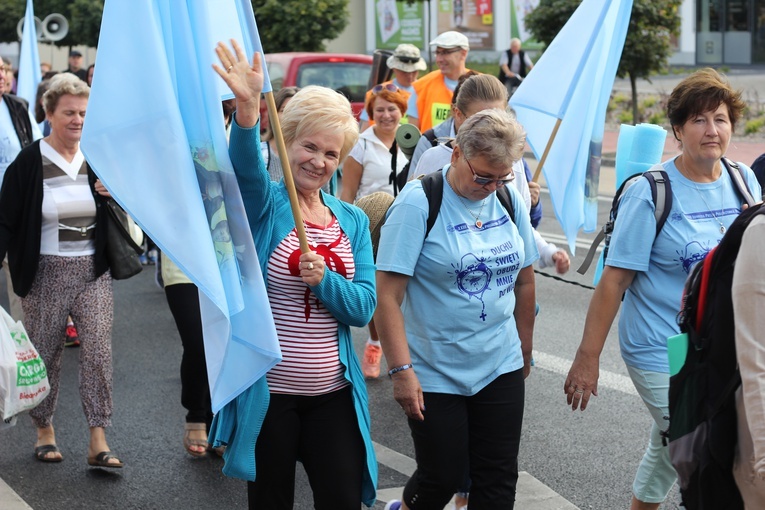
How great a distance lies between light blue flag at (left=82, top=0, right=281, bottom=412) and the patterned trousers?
2131mm

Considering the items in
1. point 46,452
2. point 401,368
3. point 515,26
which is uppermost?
point 401,368

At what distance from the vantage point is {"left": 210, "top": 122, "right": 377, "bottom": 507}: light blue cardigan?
348cm

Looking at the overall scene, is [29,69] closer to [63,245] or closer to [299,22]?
[63,245]

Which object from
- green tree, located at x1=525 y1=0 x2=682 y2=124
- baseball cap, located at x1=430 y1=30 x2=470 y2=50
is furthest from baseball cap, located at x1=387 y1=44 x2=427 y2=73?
green tree, located at x1=525 y1=0 x2=682 y2=124

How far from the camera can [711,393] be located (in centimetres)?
294

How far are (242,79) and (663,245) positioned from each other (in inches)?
64.7

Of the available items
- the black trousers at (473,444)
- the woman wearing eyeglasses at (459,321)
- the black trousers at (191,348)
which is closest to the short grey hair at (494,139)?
the woman wearing eyeglasses at (459,321)

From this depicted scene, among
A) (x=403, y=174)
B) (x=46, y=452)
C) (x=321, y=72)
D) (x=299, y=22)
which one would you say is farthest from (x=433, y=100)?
(x=299, y=22)

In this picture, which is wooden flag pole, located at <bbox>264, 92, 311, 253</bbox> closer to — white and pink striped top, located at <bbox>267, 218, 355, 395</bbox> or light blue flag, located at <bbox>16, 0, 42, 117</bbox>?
white and pink striped top, located at <bbox>267, 218, 355, 395</bbox>

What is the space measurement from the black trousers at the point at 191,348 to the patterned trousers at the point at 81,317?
1.15ft

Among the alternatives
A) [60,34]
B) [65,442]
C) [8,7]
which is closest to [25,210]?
[65,442]

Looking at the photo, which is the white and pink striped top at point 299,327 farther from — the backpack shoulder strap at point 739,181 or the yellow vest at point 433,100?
the yellow vest at point 433,100

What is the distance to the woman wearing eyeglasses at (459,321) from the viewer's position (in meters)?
3.87

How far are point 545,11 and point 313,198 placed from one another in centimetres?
1773
